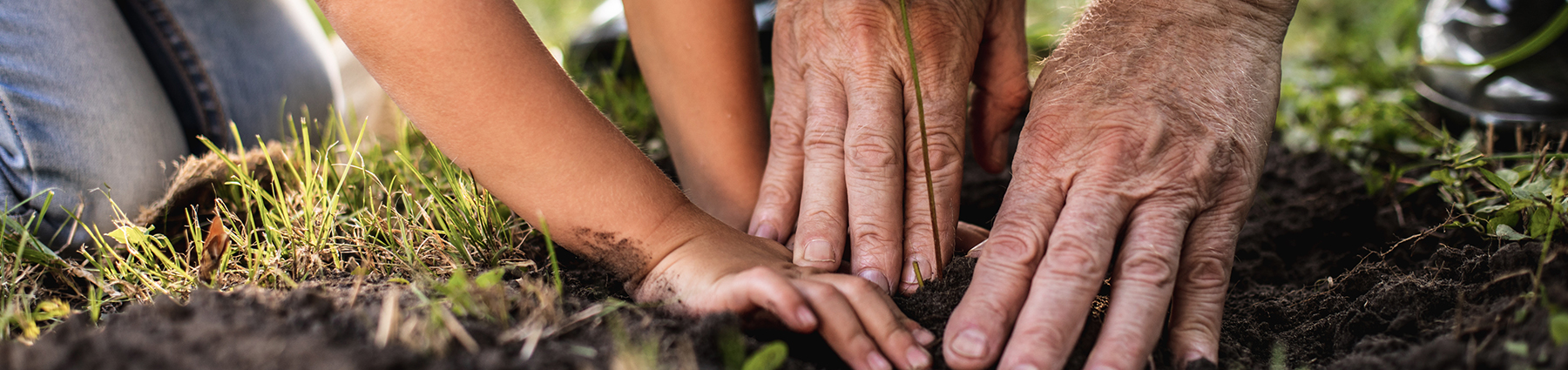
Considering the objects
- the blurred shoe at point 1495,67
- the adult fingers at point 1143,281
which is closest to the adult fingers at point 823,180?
Result: the adult fingers at point 1143,281

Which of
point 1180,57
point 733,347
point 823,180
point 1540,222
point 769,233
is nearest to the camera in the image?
point 733,347

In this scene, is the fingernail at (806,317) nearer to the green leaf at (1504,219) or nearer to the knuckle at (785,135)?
the knuckle at (785,135)

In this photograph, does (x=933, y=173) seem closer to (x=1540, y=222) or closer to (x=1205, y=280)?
(x=1205, y=280)

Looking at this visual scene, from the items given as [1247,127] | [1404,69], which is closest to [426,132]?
[1247,127]

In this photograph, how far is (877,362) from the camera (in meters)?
0.98

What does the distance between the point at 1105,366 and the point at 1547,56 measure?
1.94 metres

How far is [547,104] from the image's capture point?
44.9 inches

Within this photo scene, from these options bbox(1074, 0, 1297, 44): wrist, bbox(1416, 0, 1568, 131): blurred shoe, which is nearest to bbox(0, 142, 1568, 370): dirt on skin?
bbox(1074, 0, 1297, 44): wrist

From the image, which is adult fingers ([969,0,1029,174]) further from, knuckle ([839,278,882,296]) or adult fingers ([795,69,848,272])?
knuckle ([839,278,882,296])

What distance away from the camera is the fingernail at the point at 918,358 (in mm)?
984

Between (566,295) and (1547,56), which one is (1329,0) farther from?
(566,295)

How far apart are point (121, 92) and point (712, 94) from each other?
1.12 metres

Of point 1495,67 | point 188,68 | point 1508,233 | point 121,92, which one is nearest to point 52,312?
point 121,92

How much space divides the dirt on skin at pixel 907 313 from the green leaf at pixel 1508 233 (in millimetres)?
37
